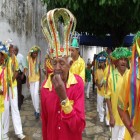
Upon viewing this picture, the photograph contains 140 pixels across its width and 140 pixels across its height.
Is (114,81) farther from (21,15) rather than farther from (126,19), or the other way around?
(21,15)

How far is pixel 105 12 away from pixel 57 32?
5790 millimetres

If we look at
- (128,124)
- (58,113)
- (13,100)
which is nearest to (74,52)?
(13,100)

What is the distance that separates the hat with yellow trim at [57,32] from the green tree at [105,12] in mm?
4631

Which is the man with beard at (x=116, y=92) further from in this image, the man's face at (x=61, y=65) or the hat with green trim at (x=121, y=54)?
the man's face at (x=61, y=65)

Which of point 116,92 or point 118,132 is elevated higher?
point 116,92

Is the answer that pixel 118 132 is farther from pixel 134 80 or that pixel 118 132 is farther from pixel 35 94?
pixel 35 94

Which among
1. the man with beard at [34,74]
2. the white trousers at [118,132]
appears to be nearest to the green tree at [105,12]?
the man with beard at [34,74]

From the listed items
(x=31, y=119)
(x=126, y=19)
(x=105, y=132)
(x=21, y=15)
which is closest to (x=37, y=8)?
(x=21, y=15)

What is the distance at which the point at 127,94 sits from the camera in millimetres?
2764

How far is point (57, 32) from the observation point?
115 inches

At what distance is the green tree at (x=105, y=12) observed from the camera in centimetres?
795

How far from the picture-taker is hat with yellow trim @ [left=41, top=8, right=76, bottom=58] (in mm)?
2900

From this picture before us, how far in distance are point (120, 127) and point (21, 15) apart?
6985 millimetres

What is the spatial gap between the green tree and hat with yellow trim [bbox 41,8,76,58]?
4.63 m
